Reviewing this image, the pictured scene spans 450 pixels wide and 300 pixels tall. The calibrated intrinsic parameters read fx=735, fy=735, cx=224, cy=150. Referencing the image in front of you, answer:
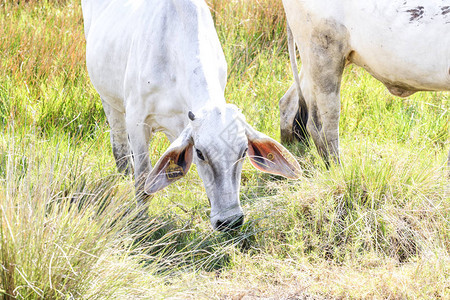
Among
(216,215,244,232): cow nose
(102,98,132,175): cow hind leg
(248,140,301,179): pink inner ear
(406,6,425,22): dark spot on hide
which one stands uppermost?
(406,6,425,22): dark spot on hide

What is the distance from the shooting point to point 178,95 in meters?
3.79

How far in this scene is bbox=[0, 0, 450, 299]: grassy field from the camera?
2.92m

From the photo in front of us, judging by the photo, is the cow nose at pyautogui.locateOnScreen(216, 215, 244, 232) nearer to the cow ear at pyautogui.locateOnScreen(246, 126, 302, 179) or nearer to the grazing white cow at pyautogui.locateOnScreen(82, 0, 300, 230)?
the grazing white cow at pyautogui.locateOnScreen(82, 0, 300, 230)

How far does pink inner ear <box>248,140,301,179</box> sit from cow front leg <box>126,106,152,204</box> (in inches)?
27.3

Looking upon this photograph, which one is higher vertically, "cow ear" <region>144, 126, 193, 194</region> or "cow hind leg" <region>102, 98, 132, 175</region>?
"cow ear" <region>144, 126, 193, 194</region>

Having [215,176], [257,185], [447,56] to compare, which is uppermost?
[447,56]

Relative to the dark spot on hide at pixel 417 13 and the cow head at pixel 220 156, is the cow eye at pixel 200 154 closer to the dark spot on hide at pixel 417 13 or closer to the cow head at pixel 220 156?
the cow head at pixel 220 156

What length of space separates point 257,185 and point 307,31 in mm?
1043

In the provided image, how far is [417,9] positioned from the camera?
425 centimetres

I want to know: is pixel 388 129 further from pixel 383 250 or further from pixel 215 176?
pixel 215 176

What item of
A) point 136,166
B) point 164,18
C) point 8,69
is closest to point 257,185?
point 136,166

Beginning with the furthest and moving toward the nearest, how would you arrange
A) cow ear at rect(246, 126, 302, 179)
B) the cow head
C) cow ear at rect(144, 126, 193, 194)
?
cow ear at rect(246, 126, 302, 179) → cow ear at rect(144, 126, 193, 194) → the cow head

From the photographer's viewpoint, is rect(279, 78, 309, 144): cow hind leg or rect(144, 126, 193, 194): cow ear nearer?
rect(144, 126, 193, 194): cow ear

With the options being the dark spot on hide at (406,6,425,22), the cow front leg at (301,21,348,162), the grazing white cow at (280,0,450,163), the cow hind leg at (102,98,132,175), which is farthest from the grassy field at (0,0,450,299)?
the dark spot on hide at (406,6,425,22)
